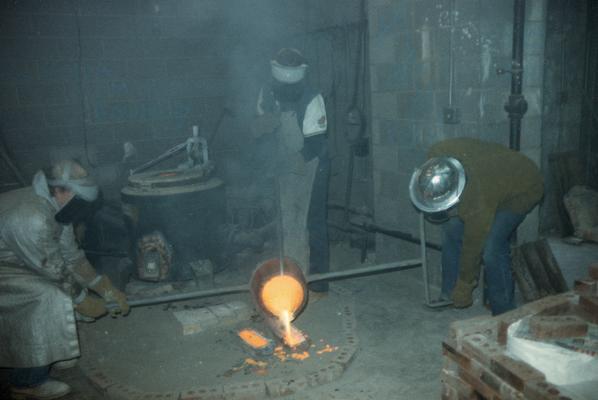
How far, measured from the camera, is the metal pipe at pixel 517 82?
4562mm

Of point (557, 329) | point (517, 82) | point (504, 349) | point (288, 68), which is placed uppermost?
point (288, 68)

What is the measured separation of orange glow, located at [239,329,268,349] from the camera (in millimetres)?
4355

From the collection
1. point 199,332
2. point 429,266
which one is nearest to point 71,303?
point 199,332

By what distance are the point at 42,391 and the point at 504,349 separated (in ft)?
11.3

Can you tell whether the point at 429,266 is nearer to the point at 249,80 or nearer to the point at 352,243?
the point at 352,243

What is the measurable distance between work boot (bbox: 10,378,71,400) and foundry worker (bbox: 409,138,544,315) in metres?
3.23

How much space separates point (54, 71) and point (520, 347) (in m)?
6.97

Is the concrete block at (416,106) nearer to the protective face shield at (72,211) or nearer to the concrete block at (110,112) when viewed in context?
the protective face shield at (72,211)

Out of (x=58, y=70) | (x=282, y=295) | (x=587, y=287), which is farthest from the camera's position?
(x=58, y=70)

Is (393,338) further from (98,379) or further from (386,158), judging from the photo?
(98,379)

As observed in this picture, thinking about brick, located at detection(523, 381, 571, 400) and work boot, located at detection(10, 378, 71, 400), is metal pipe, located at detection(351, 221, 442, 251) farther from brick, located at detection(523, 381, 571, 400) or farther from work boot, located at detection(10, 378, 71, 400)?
work boot, located at detection(10, 378, 71, 400)

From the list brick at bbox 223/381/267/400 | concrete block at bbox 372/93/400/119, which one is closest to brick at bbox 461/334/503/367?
brick at bbox 223/381/267/400

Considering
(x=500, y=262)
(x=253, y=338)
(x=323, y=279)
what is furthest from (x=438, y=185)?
(x=253, y=338)

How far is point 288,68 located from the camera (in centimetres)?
535
